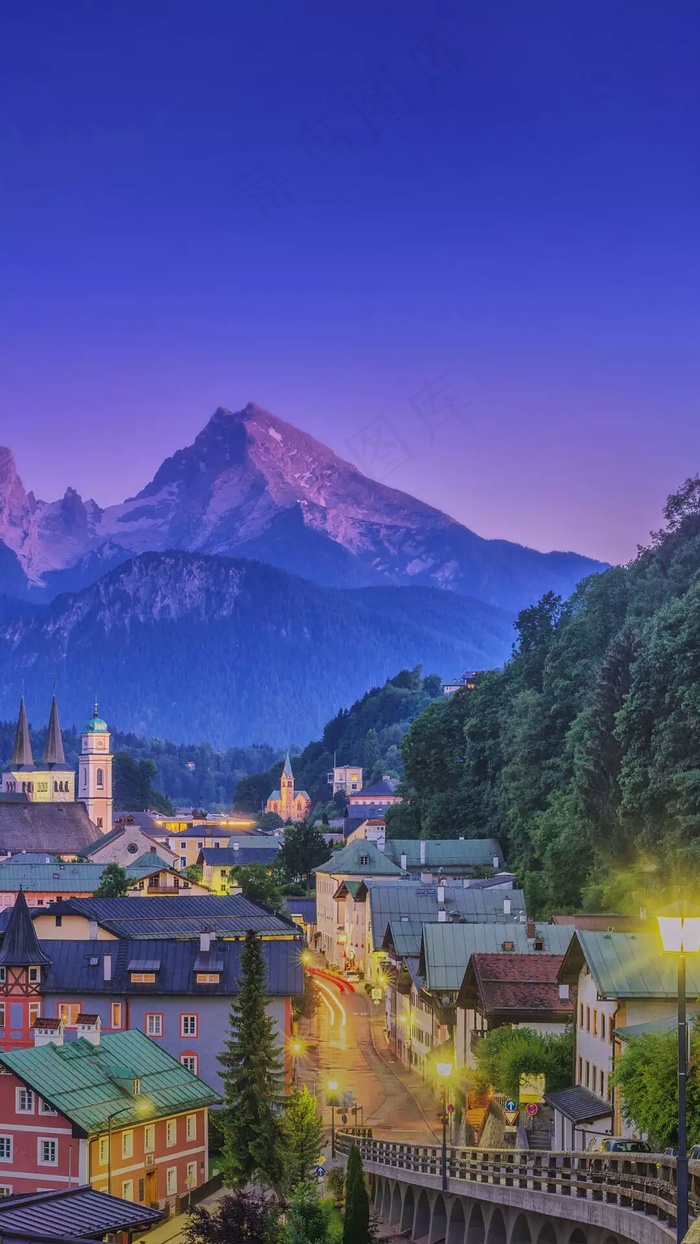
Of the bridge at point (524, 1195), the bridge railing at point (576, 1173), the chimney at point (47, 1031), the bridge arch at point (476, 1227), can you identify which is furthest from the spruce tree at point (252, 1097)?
the bridge arch at point (476, 1227)

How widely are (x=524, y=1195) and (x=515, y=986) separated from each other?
2431 cm

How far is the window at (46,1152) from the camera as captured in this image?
184 ft

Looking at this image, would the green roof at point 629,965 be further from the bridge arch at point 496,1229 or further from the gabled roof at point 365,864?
the gabled roof at point 365,864

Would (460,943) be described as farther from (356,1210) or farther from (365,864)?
(365,864)

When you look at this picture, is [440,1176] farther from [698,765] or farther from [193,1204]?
[698,765]

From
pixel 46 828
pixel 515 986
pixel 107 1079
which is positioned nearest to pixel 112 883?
pixel 107 1079

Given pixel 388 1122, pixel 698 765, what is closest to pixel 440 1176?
pixel 388 1122

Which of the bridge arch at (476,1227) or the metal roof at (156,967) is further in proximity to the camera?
the metal roof at (156,967)

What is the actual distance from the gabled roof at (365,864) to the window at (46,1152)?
257 feet

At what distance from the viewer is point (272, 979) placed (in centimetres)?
7688

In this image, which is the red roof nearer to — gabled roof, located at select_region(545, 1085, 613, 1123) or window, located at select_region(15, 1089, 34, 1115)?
gabled roof, located at select_region(545, 1085, 613, 1123)

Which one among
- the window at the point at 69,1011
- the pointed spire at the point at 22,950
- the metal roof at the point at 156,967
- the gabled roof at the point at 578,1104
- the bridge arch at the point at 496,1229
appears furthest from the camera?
the pointed spire at the point at 22,950

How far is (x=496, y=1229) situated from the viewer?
41031mm

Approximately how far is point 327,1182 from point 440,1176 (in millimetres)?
13158
